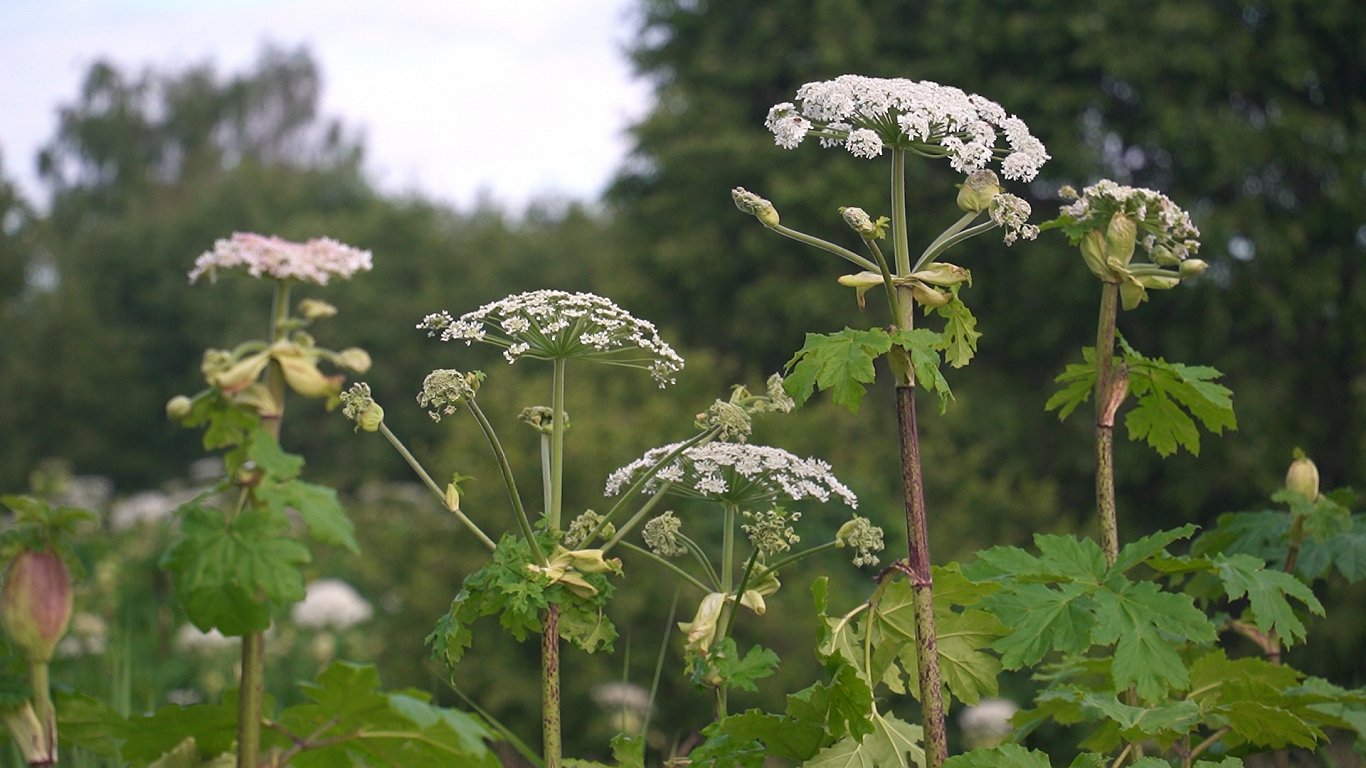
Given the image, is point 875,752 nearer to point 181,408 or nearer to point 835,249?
point 835,249

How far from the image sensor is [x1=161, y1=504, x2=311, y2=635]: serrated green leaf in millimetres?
1501

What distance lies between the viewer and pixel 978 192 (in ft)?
7.11

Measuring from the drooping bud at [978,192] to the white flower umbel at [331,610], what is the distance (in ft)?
31.7

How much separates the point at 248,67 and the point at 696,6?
28.6m

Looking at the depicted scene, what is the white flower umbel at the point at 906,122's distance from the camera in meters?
2.08

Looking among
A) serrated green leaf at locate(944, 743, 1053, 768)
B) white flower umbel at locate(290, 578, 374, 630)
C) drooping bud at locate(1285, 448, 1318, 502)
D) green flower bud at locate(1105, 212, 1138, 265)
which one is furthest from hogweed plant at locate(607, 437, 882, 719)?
white flower umbel at locate(290, 578, 374, 630)

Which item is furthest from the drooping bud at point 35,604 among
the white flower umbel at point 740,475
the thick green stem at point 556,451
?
the white flower umbel at point 740,475

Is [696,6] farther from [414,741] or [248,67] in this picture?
[248,67]

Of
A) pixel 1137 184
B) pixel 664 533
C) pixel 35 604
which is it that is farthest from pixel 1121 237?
pixel 1137 184

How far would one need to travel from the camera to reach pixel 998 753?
2072 mm

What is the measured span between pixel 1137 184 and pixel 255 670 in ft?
46.0

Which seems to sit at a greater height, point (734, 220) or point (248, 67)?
point (248, 67)

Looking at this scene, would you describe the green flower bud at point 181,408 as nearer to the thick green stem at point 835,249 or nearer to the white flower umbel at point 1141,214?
the thick green stem at point 835,249

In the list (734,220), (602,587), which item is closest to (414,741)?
(602,587)
